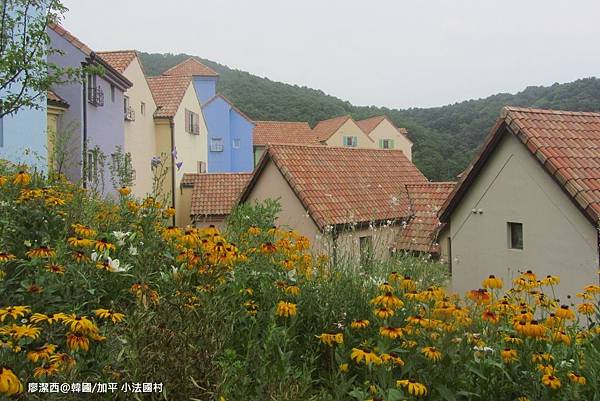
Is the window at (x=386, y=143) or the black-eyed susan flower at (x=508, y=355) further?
the window at (x=386, y=143)

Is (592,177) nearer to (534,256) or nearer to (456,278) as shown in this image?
(534,256)

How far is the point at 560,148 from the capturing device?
1150 centimetres

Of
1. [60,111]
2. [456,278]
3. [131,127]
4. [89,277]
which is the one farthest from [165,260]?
[131,127]

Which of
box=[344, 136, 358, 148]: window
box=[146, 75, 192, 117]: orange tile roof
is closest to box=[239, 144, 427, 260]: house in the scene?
box=[146, 75, 192, 117]: orange tile roof

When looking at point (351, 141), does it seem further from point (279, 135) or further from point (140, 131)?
point (140, 131)

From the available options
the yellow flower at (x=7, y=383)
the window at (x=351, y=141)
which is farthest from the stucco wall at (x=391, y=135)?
the yellow flower at (x=7, y=383)

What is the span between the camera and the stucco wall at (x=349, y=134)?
5450 centimetres

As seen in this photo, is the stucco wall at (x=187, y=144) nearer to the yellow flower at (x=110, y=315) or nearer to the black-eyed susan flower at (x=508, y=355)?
the yellow flower at (x=110, y=315)

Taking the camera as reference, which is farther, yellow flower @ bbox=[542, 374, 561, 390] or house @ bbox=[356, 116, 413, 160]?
house @ bbox=[356, 116, 413, 160]

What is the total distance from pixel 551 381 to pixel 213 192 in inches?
958

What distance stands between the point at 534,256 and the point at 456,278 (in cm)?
249

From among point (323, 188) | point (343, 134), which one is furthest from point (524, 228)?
point (343, 134)

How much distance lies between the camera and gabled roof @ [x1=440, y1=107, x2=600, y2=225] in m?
10.5

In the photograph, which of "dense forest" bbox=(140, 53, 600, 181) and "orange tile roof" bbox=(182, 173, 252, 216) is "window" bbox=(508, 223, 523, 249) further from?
"dense forest" bbox=(140, 53, 600, 181)
